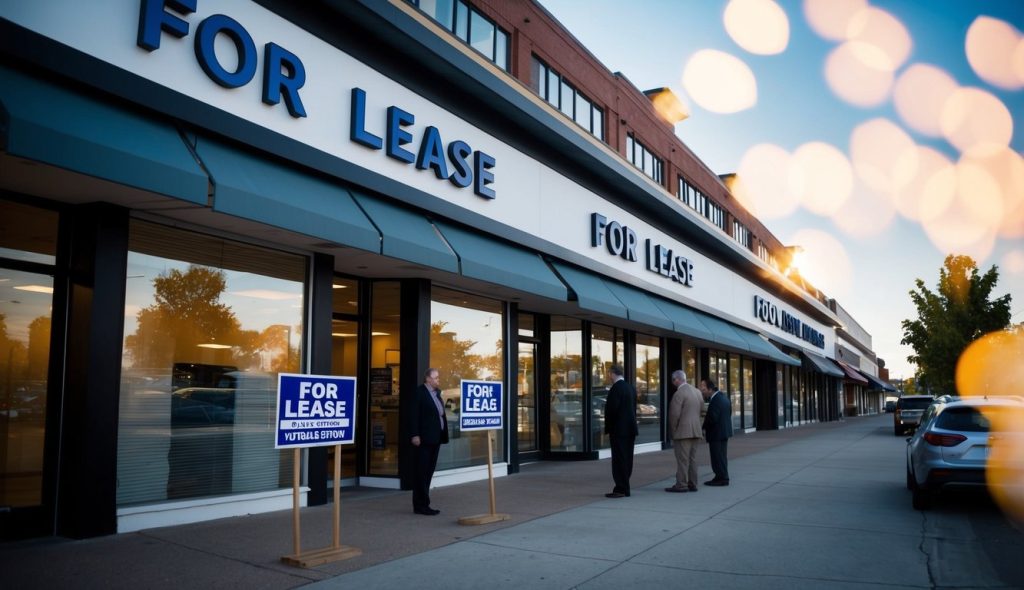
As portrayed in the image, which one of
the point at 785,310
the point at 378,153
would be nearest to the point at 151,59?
the point at 378,153

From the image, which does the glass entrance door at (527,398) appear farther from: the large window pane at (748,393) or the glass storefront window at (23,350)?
the large window pane at (748,393)

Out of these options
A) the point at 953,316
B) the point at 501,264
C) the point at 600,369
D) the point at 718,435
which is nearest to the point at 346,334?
the point at 501,264

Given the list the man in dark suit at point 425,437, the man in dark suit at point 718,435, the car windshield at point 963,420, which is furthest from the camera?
the man in dark suit at point 718,435

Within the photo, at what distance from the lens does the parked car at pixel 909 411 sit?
29078mm

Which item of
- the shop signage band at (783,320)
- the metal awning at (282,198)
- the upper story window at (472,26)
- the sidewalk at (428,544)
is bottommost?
the sidewalk at (428,544)

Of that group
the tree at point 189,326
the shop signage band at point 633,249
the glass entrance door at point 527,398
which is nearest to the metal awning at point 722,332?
the shop signage band at point 633,249

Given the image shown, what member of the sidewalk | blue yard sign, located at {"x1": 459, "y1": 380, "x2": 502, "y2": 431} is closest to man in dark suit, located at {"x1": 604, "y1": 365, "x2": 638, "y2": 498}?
the sidewalk

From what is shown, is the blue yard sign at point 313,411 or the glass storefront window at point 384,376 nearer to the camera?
the blue yard sign at point 313,411

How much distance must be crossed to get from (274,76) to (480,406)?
465cm

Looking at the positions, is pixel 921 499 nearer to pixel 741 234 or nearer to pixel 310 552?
pixel 310 552

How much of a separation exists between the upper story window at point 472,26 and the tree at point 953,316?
4163 centimetres

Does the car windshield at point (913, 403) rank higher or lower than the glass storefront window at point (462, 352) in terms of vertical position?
lower

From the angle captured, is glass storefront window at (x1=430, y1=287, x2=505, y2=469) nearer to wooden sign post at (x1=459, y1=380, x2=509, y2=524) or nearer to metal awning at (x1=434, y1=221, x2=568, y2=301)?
metal awning at (x1=434, y1=221, x2=568, y2=301)

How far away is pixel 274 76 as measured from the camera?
9.05 m
